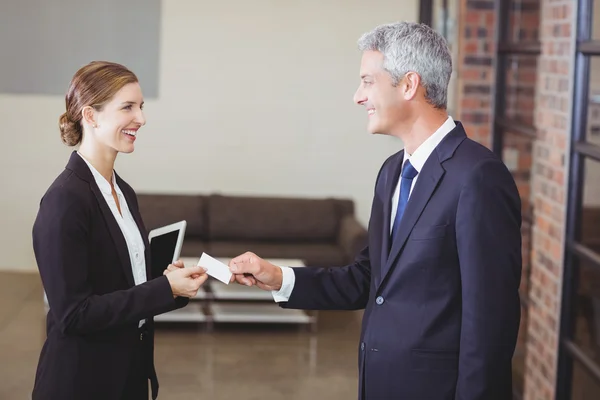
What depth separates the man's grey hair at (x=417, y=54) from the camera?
2.57m

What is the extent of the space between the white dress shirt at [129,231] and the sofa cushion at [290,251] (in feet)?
15.5

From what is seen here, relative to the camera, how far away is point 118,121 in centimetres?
291

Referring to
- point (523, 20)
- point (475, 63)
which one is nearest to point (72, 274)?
point (523, 20)

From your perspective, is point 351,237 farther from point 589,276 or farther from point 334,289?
point 334,289

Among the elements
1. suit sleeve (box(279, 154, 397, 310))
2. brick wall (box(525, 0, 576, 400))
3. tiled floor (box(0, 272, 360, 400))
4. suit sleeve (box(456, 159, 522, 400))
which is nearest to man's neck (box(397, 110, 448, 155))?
suit sleeve (box(456, 159, 522, 400))

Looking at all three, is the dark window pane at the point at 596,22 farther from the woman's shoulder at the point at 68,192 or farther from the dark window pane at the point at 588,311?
the woman's shoulder at the point at 68,192

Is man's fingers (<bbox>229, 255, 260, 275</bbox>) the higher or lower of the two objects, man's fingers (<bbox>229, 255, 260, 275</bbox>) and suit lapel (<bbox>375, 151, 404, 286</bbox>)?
the lower

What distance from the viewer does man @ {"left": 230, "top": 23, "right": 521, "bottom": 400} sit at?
2.43 metres

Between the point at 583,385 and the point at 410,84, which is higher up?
the point at 410,84

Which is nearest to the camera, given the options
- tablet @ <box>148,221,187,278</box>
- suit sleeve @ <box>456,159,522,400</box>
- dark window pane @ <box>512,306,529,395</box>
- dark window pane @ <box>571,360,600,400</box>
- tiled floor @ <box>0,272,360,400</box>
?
suit sleeve @ <box>456,159,522,400</box>

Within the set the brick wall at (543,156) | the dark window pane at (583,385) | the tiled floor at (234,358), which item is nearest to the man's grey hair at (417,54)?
the brick wall at (543,156)

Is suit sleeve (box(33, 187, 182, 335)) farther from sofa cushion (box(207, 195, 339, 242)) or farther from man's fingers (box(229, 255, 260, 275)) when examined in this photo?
sofa cushion (box(207, 195, 339, 242))

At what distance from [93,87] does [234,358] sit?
12.8 ft

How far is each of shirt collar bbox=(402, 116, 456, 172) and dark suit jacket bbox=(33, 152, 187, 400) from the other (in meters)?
0.81
